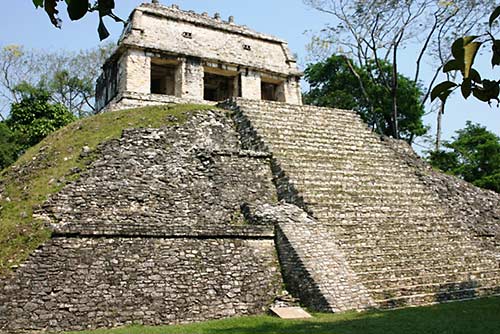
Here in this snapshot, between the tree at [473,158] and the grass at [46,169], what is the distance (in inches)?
446

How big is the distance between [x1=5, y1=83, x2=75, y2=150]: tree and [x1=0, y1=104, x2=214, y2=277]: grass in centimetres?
664

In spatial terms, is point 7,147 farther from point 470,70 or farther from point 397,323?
point 470,70

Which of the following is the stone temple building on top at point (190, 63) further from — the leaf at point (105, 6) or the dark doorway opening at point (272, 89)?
the leaf at point (105, 6)

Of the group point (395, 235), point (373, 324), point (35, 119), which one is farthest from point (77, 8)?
point (35, 119)

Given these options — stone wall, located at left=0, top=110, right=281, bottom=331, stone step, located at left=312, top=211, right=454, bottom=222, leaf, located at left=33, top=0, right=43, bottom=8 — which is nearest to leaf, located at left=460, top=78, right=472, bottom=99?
leaf, located at left=33, top=0, right=43, bottom=8

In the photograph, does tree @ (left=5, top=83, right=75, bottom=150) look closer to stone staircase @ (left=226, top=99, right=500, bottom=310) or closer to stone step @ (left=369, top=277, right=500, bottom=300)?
stone staircase @ (left=226, top=99, right=500, bottom=310)

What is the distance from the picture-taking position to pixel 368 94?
23016 millimetres

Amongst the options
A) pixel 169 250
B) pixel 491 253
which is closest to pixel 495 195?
pixel 491 253

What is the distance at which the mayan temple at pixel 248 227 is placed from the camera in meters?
6.52

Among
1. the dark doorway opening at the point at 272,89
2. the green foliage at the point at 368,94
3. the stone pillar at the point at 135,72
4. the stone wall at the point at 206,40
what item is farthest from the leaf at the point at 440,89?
the green foliage at the point at 368,94

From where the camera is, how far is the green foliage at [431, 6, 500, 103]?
1522 mm

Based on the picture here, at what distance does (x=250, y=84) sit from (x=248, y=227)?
27.8 ft

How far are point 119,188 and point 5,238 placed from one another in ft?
6.73

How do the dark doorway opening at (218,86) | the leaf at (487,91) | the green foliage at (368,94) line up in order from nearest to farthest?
the leaf at (487,91) < the dark doorway opening at (218,86) < the green foliage at (368,94)
